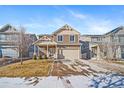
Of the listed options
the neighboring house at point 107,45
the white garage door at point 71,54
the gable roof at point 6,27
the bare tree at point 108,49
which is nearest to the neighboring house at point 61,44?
the white garage door at point 71,54

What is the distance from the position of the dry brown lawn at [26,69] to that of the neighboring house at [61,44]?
0.35m

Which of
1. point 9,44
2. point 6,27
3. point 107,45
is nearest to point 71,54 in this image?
point 107,45

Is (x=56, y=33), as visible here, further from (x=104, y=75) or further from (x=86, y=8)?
(x=104, y=75)

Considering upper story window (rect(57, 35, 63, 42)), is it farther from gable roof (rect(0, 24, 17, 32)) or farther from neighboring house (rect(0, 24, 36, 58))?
gable roof (rect(0, 24, 17, 32))

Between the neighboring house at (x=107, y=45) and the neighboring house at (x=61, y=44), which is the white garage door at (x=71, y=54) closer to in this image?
the neighboring house at (x=61, y=44)

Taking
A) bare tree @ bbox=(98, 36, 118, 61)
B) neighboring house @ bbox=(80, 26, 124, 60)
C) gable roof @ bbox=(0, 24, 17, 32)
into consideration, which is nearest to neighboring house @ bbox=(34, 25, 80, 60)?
neighboring house @ bbox=(80, 26, 124, 60)

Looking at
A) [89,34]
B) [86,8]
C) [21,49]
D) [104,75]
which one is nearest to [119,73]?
[104,75]

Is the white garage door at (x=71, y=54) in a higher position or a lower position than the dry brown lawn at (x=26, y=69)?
higher

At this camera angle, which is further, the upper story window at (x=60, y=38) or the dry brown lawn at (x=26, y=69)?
the upper story window at (x=60, y=38)

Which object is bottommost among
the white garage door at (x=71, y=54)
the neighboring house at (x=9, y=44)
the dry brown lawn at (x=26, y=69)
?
the dry brown lawn at (x=26, y=69)

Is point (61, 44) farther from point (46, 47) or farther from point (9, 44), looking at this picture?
point (9, 44)

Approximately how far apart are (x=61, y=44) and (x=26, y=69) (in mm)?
1324

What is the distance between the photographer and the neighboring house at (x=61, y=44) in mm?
8141

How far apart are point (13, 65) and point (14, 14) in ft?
4.39
